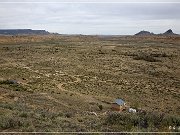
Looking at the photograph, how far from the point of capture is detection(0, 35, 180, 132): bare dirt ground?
11.1 m

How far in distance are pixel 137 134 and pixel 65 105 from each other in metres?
13.3

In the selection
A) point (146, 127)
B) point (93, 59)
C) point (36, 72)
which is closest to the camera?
point (146, 127)

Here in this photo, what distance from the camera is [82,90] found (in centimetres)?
2972

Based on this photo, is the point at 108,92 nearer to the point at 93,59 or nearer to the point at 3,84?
the point at 3,84

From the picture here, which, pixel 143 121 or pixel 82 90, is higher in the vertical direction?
pixel 143 121

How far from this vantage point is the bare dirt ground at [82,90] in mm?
11094

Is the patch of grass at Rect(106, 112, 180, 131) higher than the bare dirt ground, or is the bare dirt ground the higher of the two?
the patch of grass at Rect(106, 112, 180, 131)

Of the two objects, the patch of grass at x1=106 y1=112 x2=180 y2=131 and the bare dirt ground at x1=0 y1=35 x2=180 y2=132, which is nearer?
the patch of grass at x1=106 y1=112 x2=180 y2=131

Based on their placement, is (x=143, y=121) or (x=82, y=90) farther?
(x=82, y=90)

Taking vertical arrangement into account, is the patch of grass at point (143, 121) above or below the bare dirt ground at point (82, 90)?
above

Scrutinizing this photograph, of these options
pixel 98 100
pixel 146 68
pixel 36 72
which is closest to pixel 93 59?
pixel 146 68

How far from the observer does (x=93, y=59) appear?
2158 inches

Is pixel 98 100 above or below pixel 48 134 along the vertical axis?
below

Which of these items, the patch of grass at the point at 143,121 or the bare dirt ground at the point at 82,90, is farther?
the bare dirt ground at the point at 82,90
